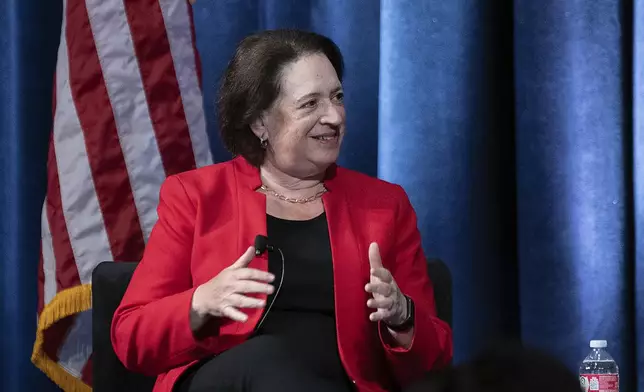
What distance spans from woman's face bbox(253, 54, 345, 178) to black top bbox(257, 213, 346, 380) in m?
0.15

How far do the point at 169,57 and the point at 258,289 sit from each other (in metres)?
1.09

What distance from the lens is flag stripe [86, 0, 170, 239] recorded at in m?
2.42

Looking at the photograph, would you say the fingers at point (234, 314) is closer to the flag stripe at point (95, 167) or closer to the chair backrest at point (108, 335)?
the chair backrest at point (108, 335)

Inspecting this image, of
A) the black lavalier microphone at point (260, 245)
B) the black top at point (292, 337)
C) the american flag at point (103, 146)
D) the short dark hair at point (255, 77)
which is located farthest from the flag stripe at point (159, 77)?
the black lavalier microphone at point (260, 245)

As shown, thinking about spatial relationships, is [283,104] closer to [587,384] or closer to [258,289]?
[258,289]

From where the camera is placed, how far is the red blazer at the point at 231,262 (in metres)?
1.71

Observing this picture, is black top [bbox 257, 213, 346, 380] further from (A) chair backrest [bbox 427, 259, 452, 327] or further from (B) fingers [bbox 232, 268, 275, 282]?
(A) chair backrest [bbox 427, 259, 452, 327]

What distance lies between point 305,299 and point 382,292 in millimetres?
230

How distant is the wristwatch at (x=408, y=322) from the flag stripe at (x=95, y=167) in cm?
91

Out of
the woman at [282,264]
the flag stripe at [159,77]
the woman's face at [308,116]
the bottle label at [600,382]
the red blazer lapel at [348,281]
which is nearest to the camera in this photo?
the woman at [282,264]

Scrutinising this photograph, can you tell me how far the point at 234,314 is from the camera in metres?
1.55

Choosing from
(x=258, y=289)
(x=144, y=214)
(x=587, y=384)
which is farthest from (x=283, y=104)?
(x=587, y=384)

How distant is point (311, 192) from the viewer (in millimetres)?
1971

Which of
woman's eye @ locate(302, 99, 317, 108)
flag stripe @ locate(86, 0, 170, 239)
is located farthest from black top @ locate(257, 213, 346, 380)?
flag stripe @ locate(86, 0, 170, 239)
